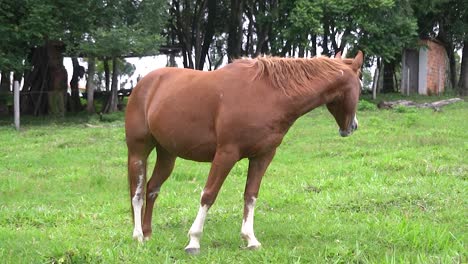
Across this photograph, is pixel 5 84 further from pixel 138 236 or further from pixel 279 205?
pixel 138 236

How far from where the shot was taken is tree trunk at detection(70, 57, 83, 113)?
80.2ft

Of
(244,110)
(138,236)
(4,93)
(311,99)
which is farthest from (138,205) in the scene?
(4,93)

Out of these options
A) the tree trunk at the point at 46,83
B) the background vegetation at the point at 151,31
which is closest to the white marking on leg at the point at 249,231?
the background vegetation at the point at 151,31

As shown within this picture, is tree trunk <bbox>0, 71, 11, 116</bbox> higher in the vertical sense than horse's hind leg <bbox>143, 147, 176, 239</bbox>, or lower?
higher

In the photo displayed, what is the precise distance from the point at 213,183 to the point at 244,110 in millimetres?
680

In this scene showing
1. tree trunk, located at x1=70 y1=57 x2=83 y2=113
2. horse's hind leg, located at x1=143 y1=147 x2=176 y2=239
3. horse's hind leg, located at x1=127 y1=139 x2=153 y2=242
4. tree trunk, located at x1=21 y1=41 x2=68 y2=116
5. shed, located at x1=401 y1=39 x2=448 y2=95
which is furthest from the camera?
shed, located at x1=401 y1=39 x2=448 y2=95

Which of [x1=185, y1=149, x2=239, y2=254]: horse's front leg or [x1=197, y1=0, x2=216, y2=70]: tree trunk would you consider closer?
[x1=185, y1=149, x2=239, y2=254]: horse's front leg

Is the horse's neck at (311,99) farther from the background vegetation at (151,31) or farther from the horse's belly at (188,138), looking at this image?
the background vegetation at (151,31)

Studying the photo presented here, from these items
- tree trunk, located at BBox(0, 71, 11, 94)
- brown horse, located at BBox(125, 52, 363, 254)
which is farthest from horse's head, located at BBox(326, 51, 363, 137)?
tree trunk, located at BBox(0, 71, 11, 94)

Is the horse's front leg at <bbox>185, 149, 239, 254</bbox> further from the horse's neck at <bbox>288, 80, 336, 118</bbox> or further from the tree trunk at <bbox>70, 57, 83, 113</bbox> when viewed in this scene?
the tree trunk at <bbox>70, 57, 83, 113</bbox>

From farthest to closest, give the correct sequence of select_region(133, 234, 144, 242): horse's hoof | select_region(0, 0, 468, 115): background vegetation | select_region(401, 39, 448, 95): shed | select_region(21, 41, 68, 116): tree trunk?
1. select_region(401, 39, 448, 95): shed
2. select_region(21, 41, 68, 116): tree trunk
3. select_region(0, 0, 468, 115): background vegetation
4. select_region(133, 234, 144, 242): horse's hoof

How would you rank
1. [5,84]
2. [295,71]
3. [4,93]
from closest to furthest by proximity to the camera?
1. [295,71]
2. [4,93]
3. [5,84]

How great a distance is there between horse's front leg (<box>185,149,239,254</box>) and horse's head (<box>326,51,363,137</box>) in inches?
42.4

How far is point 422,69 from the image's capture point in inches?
1165
